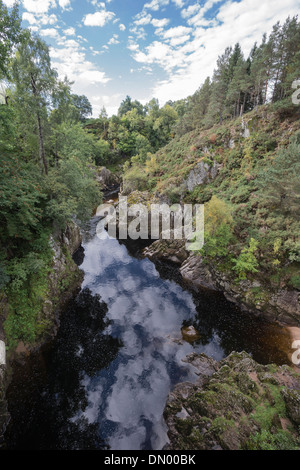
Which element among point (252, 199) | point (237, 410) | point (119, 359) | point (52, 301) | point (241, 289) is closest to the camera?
point (237, 410)

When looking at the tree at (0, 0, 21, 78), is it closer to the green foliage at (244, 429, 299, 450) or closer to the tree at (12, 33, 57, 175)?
the tree at (12, 33, 57, 175)

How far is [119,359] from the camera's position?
14375 millimetres

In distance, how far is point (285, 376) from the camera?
11.9 m

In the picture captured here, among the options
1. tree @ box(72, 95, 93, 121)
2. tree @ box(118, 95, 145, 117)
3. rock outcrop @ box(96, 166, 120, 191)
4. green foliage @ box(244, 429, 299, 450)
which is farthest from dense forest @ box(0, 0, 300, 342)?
tree @ box(72, 95, 93, 121)

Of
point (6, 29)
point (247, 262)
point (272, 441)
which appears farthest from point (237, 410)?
point (6, 29)

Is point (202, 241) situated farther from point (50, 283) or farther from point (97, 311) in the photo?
point (50, 283)

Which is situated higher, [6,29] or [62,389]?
[6,29]

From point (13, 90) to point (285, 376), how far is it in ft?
99.0

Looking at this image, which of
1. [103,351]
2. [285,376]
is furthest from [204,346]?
[103,351]

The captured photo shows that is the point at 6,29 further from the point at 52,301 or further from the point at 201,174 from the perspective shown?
the point at 201,174

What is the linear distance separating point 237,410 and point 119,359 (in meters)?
8.03

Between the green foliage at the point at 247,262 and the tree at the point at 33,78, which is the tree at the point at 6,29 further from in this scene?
the green foliage at the point at 247,262
